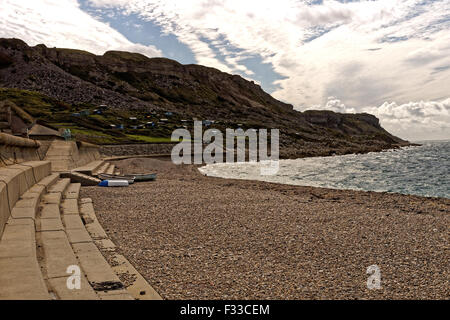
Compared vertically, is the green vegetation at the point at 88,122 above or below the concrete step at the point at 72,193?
above

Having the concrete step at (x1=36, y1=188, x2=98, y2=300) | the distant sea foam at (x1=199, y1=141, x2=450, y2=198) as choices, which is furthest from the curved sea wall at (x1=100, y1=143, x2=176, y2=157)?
the concrete step at (x1=36, y1=188, x2=98, y2=300)

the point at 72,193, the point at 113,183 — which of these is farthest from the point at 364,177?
the point at 72,193

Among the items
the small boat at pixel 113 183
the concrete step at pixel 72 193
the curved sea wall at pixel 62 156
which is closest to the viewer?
the concrete step at pixel 72 193

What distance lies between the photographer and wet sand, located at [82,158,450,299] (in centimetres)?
701

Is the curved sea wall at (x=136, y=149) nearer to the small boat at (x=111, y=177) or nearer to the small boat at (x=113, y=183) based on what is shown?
the small boat at (x=111, y=177)

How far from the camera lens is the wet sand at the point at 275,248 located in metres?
7.01

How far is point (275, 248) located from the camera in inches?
383

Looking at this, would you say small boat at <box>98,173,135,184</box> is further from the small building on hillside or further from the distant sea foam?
the distant sea foam

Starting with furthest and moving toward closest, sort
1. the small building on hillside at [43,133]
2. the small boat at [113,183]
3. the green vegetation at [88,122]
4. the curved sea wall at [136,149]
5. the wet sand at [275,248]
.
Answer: the green vegetation at [88,122]
the curved sea wall at [136,149]
the small building on hillside at [43,133]
the small boat at [113,183]
the wet sand at [275,248]

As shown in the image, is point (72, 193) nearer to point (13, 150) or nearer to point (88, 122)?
point (13, 150)

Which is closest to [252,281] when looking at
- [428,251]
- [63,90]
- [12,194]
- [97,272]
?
[97,272]

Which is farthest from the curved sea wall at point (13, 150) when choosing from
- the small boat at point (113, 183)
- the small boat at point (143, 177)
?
the small boat at point (143, 177)
